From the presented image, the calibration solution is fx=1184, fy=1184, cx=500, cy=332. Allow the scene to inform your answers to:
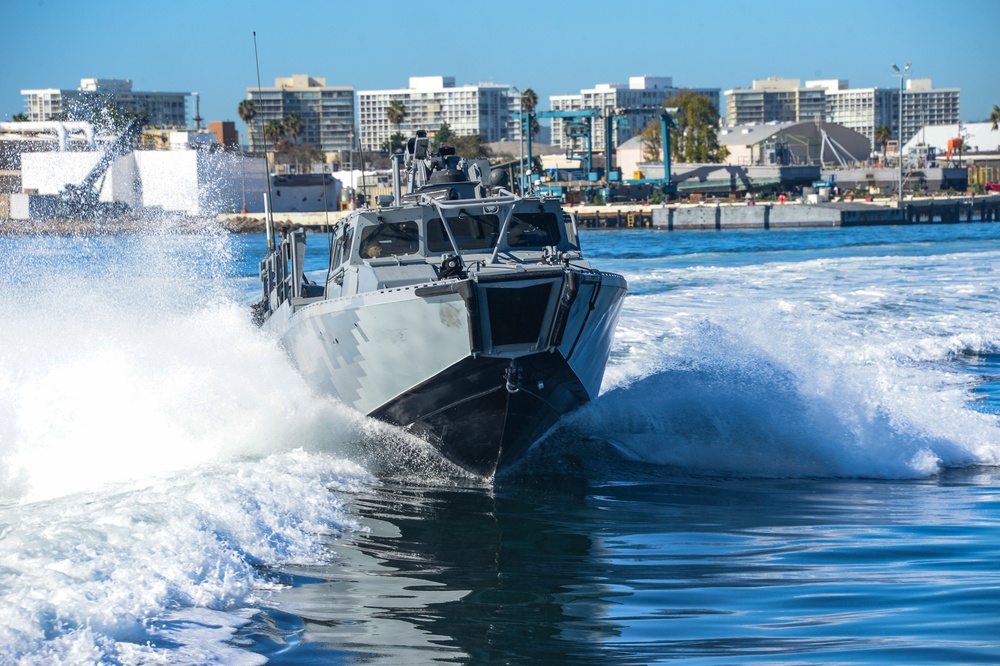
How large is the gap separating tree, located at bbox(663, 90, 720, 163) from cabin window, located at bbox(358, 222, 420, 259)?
111m

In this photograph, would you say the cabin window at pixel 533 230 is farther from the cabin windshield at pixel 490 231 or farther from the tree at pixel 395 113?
the tree at pixel 395 113

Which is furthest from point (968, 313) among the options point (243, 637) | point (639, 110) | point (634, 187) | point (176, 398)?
point (634, 187)

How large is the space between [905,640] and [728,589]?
1.37 meters

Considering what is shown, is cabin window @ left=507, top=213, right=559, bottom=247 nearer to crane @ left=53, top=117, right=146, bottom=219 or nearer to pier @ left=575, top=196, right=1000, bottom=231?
pier @ left=575, top=196, right=1000, bottom=231

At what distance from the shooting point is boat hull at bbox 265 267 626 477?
10906 mm

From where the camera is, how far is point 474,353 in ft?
36.0

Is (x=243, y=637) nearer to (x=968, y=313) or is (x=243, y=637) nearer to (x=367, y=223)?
(x=367, y=223)

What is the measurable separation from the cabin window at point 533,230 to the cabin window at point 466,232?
19 cm

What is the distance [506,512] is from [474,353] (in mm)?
1500

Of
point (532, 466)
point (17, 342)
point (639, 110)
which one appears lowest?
point (532, 466)

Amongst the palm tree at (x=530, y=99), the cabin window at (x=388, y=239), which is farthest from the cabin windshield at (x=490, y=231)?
the palm tree at (x=530, y=99)

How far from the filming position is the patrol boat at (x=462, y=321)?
1095 centimetres

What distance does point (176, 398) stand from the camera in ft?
42.7

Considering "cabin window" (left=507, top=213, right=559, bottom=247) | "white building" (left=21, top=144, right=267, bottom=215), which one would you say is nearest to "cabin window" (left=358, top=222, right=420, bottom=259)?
"cabin window" (left=507, top=213, right=559, bottom=247)
